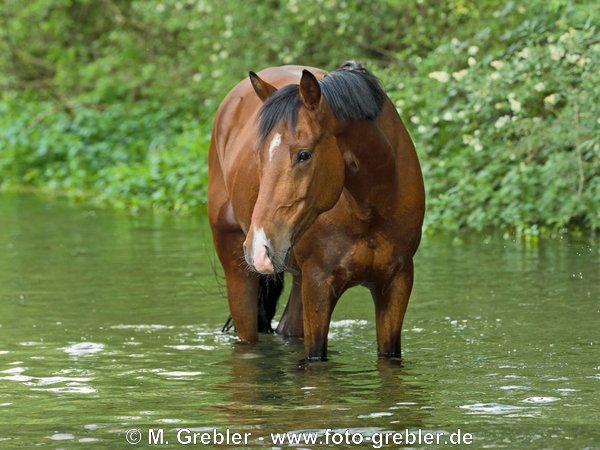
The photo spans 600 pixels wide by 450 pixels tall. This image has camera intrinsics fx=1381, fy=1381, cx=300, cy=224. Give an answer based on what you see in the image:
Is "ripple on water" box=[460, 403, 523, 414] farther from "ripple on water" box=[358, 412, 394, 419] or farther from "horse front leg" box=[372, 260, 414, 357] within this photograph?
"horse front leg" box=[372, 260, 414, 357]

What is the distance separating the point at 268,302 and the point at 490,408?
10.3ft

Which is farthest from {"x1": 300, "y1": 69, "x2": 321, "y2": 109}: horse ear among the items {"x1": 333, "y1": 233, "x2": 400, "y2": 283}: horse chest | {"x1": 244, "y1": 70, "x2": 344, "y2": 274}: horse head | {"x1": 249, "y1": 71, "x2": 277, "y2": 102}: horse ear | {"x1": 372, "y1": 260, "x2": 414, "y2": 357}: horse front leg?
{"x1": 372, "y1": 260, "x2": 414, "y2": 357}: horse front leg

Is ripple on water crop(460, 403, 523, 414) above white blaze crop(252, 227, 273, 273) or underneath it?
underneath

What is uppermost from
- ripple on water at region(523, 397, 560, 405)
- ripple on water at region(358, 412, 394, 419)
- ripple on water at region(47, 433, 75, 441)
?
ripple on water at region(523, 397, 560, 405)

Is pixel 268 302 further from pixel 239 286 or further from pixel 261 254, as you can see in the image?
pixel 261 254

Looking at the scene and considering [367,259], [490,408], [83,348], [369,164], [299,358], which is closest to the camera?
[490,408]

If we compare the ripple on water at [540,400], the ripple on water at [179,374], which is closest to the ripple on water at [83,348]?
the ripple on water at [179,374]

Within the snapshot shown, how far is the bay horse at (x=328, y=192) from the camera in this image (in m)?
6.61

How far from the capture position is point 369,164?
718 centimetres

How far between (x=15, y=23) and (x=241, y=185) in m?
20.6

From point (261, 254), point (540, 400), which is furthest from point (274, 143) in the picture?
point (540, 400)

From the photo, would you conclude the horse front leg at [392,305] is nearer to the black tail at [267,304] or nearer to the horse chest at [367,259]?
the horse chest at [367,259]

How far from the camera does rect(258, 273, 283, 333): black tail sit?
938 centimetres

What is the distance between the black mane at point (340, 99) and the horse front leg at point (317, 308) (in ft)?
3.23
